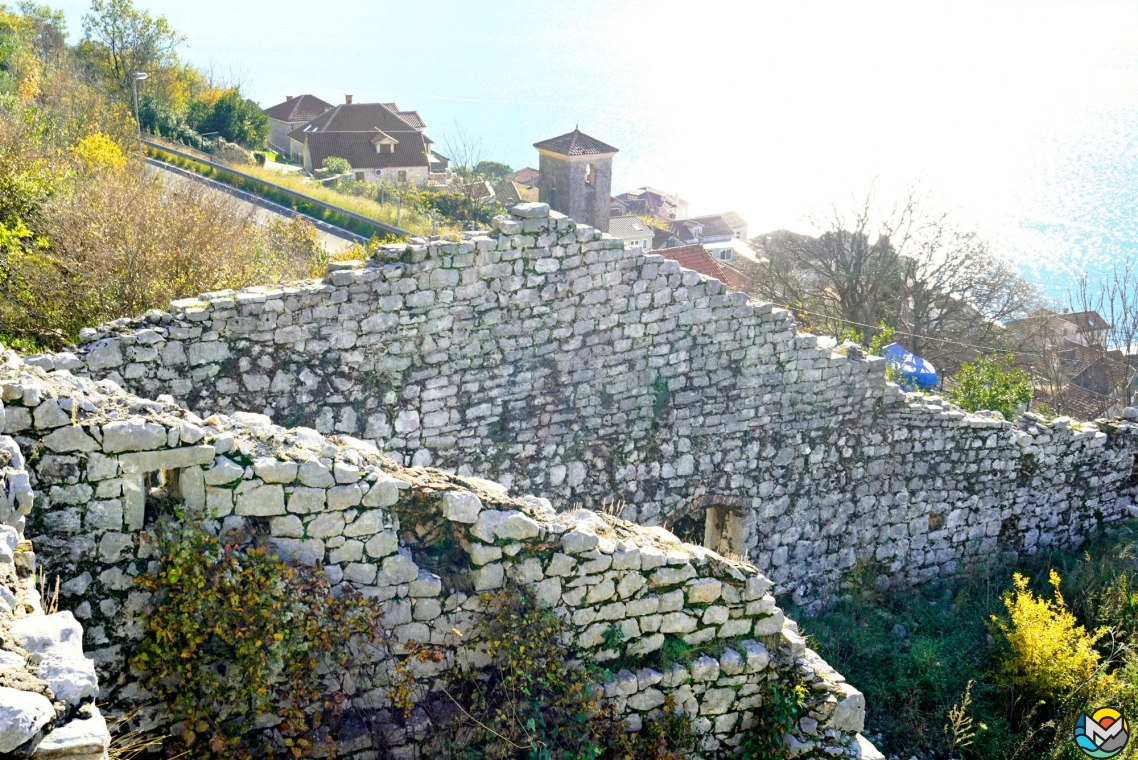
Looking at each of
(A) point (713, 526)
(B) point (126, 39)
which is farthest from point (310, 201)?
(A) point (713, 526)

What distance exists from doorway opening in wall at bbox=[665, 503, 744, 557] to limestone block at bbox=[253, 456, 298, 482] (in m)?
5.99

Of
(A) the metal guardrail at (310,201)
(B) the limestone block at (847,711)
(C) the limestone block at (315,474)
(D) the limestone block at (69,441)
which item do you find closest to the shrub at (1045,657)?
(B) the limestone block at (847,711)

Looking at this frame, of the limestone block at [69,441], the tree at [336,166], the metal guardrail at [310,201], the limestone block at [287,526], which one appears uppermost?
the tree at [336,166]

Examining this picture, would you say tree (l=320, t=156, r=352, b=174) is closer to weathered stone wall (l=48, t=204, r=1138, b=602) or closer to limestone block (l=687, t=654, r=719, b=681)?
weathered stone wall (l=48, t=204, r=1138, b=602)

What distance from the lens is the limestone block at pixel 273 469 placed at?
532cm

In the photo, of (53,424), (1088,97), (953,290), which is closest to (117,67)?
(953,290)

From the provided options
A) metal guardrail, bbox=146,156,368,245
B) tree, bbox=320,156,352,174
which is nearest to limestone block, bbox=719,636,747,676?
metal guardrail, bbox=146,156,368,245

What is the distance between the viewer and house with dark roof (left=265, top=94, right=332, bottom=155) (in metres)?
68.6

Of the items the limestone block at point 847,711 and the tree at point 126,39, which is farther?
the tree at point 126,39

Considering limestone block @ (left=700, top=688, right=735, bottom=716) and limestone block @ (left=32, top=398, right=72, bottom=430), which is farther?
limestone block @ (left=700, top=688, right=735, bottom=716)

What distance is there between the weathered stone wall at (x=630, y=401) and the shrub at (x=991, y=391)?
9.23 ft

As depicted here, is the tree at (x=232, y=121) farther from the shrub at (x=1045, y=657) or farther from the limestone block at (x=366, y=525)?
the limestone block at (x=366, y=525)

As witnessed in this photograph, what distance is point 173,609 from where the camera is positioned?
17.3 ft

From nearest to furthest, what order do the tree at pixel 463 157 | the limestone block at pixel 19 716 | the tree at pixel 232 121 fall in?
the limestone block at pixel 19 716, the tree at pixel 232 121, the tree at pixel 463 157
